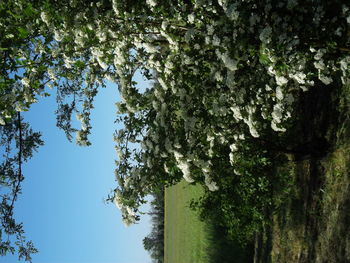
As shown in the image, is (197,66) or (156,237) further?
(156,237)

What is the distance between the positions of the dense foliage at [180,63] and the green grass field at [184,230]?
1412 cm

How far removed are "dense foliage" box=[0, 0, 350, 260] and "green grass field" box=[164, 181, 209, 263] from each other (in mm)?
14118

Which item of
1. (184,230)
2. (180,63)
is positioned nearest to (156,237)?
(184,230)

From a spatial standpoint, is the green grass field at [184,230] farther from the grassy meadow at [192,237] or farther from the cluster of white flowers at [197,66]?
the cluster of white flowers at [197,66]

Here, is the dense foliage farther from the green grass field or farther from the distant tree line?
the distant tree line

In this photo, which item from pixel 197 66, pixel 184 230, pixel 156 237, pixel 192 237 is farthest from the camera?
pixel 156 237

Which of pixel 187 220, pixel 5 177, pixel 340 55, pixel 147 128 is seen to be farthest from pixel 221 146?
pixel 187 220

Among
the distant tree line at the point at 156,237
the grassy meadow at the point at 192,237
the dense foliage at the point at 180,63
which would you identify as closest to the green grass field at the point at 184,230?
the grassy meadow at the point at 192,237

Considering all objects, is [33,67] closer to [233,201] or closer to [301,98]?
[233,201]

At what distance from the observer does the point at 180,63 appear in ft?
28.3

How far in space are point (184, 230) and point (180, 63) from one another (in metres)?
25.6

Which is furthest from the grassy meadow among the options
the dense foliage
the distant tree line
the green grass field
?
the distant tree line

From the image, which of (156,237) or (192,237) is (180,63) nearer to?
(192,237)

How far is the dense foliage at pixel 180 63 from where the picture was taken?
7.13m
